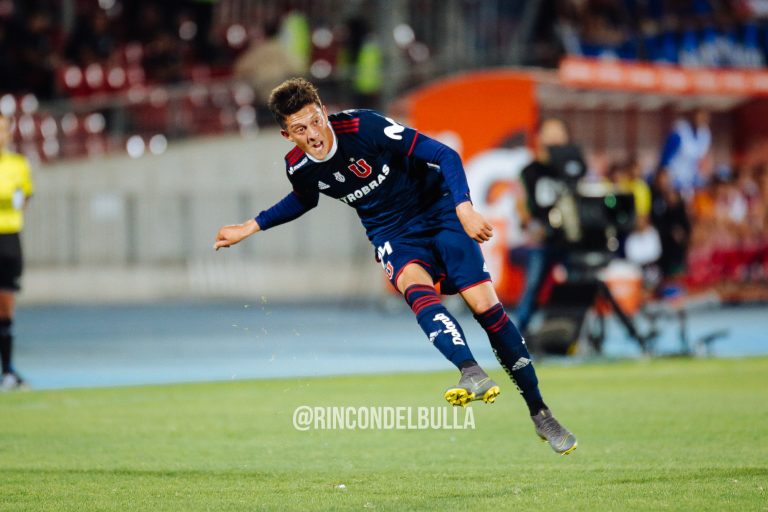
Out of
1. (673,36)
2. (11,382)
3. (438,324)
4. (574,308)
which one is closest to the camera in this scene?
(438,324)

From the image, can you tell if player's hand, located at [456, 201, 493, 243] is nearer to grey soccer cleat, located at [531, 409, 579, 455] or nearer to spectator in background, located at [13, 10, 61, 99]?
grey soccer cleat, located at [531, 409, 579, 455]

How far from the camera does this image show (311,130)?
→ 24.3 feet

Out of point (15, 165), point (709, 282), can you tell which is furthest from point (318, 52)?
point (15, 165)

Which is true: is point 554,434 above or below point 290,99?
below

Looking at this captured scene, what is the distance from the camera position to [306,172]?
7.77 m

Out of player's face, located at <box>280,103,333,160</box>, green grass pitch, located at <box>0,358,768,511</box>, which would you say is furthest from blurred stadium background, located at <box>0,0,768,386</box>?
player's face, located at <box>280,103,333,160</box>

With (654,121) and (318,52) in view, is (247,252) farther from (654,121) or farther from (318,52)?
(654,121)

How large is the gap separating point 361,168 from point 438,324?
3.29 feet

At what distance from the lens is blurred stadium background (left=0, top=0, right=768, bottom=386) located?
23328 mm

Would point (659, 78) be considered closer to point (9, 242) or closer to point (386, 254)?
point (9, 242)

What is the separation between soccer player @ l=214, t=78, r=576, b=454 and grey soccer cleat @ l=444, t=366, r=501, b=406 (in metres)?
0.29

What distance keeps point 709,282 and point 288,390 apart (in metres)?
12.9

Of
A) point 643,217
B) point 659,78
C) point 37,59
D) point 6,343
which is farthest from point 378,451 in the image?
point 37,59

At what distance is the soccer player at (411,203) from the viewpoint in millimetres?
7379
